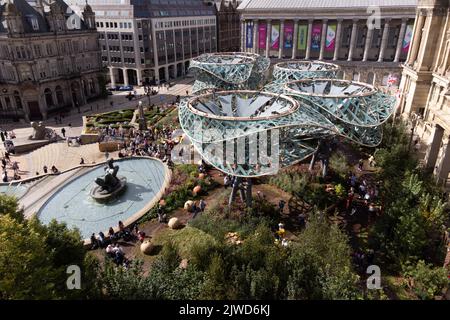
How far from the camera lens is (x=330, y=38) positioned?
93.7 metres

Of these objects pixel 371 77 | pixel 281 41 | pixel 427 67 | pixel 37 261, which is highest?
pixel 281 41

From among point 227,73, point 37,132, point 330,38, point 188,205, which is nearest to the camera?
point 188,205

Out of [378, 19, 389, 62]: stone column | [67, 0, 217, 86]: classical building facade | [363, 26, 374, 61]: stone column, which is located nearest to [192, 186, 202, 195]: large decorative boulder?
[363, 26, 374, 61]: stone column

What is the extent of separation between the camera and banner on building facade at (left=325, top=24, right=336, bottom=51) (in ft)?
305

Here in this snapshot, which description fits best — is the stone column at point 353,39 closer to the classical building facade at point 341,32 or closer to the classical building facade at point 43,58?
the classical building facade at point 341,32

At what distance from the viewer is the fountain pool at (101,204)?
120 feet

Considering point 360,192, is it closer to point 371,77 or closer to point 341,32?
point 371,77

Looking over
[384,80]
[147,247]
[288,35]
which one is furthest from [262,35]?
[147,247]

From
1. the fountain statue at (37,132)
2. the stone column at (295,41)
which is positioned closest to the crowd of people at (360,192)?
the fountain statue at (37,132)

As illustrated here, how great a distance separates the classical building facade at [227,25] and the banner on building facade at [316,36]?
5118 centimetres

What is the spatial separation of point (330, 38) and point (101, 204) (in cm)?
7863

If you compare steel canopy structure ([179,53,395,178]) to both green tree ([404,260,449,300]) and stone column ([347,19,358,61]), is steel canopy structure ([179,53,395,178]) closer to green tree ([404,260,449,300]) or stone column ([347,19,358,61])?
green tree ([404,260,449,300])

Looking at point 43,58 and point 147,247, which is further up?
point 43,58
